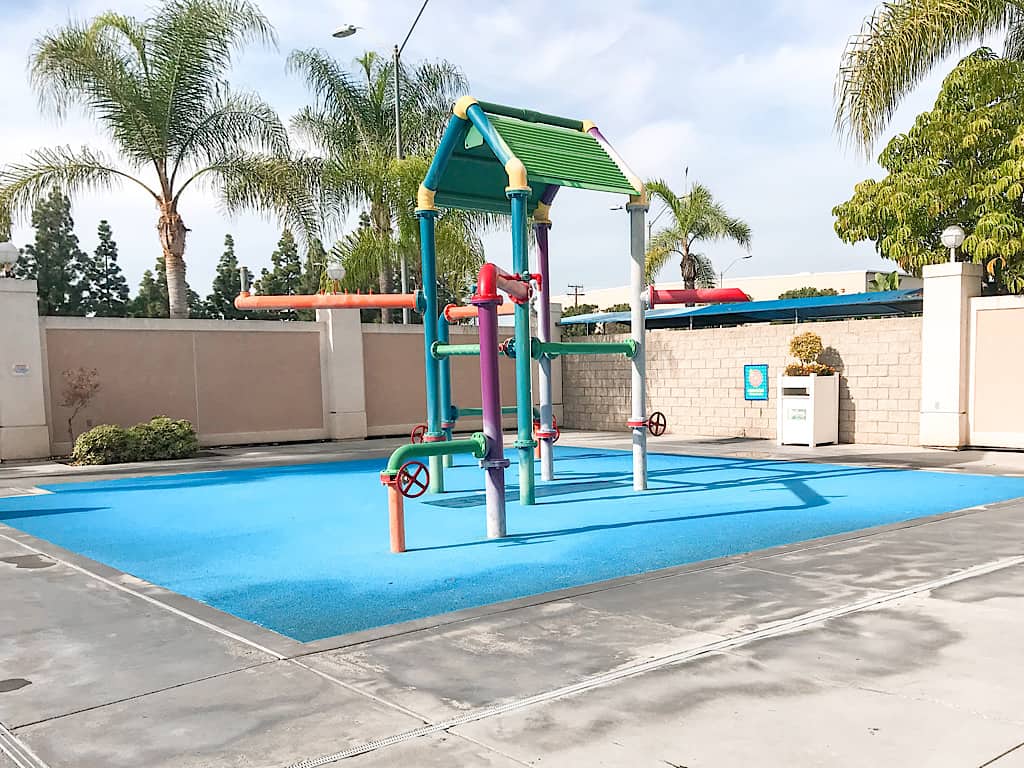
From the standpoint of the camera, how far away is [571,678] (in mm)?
4480

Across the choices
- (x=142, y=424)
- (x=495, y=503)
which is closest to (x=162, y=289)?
(x=142, y=424)

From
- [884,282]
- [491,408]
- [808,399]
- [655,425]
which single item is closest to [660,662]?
[491,408]

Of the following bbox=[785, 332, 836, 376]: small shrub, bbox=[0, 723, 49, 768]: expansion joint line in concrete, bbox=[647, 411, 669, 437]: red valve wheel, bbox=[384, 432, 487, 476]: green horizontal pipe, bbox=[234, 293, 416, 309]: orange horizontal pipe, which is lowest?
bbox=[0, 723, 49, 768]: expansion joint line in concrete

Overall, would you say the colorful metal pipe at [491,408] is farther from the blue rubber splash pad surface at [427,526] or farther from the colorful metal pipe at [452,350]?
the colorful metal pipe at [452,350]

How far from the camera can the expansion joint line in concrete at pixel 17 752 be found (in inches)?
143

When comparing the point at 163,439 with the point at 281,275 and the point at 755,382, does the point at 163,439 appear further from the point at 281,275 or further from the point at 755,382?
the point at 281,275

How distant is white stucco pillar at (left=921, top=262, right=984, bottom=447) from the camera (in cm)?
1503

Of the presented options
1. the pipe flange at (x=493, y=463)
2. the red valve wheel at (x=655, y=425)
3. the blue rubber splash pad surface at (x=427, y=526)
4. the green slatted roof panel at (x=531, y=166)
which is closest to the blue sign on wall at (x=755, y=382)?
the red valve wheel at (x=655, y=425)

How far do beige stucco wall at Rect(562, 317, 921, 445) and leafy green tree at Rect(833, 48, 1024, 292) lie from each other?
3.20 m

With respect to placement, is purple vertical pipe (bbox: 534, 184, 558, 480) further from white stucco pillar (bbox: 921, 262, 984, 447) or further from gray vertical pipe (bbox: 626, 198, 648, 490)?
white stucco pillar (bbox: 921, 262, 984, 447)

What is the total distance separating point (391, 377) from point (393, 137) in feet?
27.3

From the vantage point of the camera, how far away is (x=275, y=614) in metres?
5.95

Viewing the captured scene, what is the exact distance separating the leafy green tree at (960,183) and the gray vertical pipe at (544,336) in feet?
33.1

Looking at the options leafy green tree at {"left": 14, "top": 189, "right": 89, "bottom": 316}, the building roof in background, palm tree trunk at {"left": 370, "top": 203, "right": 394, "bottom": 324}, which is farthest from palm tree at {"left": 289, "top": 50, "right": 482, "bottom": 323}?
leafy green tree at {"left": 14, "top": 189, "right": 89, "bottom": 316}
